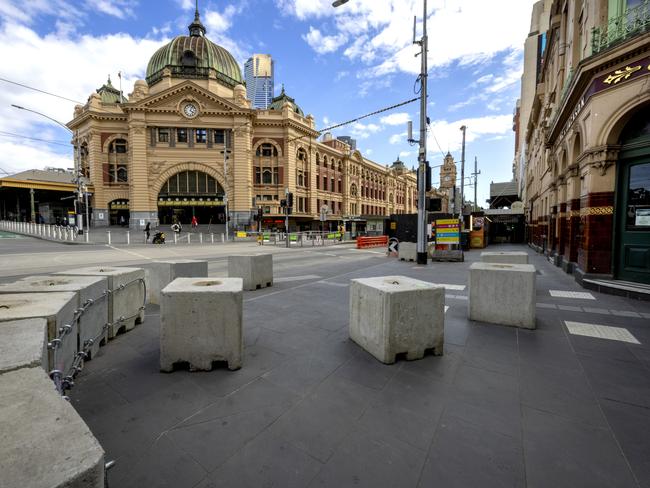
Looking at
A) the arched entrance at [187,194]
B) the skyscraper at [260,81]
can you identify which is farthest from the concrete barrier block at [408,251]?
the skyscraper at [260,81]

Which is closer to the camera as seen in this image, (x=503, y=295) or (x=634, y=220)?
(x=503, y=295)

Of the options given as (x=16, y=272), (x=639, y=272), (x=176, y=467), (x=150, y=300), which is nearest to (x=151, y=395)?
(x=176, y=467)

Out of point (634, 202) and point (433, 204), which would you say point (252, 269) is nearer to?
point (433, 204)

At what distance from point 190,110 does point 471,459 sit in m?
50.5

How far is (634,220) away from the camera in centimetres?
810

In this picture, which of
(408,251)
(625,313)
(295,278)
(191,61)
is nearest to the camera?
(625,313)

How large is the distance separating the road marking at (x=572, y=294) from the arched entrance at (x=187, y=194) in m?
40.9

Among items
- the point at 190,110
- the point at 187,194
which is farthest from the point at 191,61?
the point at 187,194

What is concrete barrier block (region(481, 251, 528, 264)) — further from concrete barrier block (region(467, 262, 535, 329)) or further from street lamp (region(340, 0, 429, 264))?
street lamp (region(340, 0, 429, 264))

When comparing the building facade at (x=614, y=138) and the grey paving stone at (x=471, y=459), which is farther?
the building facade at (x=614, y=138)

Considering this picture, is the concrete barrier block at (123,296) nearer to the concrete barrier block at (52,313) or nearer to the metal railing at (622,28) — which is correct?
the concrete barrier block at (52,313)

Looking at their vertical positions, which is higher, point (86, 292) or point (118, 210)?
point (118, 210)

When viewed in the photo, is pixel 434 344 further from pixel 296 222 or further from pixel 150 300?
pixel 296 222

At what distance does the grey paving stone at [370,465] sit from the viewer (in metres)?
2.09
